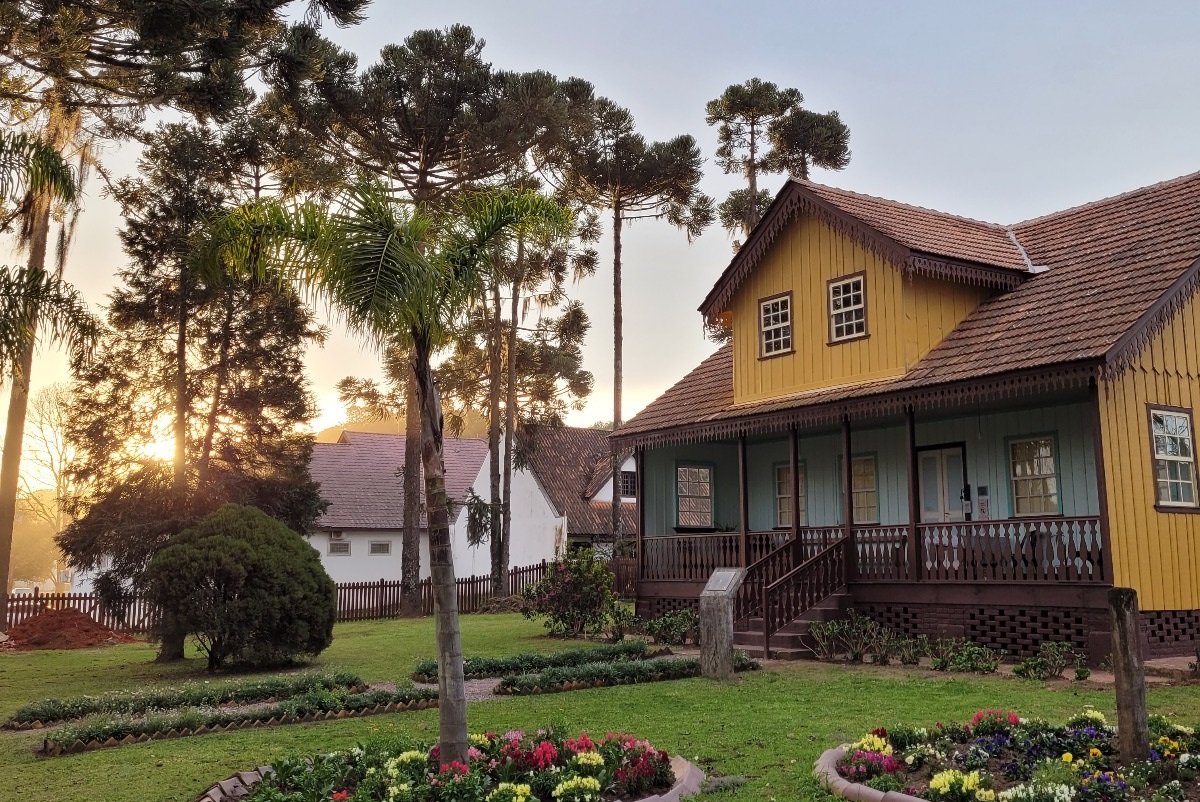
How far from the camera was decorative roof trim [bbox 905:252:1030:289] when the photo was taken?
17.7 m

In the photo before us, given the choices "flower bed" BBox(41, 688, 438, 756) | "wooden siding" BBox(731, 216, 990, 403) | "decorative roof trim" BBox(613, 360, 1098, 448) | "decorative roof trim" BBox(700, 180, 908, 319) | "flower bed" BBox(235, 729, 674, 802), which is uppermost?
"decorative roof trim" BBox(700, 180, 908, 319)

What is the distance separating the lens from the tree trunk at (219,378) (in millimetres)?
28000

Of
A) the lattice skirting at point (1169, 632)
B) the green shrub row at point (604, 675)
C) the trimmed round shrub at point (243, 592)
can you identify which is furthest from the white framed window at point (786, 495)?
the trimmed round shrub at point (243, 592)

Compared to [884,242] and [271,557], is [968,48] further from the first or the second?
[271,557]

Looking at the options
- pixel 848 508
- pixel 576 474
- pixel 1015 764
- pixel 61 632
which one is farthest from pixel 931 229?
pixel 576 474

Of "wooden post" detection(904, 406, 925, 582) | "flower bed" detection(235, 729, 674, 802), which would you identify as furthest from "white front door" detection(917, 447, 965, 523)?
"flower bed" detection(235, 729, 674, 802)

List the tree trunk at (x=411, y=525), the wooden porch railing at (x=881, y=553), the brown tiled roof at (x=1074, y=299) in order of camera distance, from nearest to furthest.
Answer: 1. the brown tiled roof at (x=1074, y=299)
2. the wooden porch railing at (x=881, y=553)
3. the tree trunk at (x=411, y=525)

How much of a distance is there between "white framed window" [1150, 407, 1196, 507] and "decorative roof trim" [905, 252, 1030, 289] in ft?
12.5

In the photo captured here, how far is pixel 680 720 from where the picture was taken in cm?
1079

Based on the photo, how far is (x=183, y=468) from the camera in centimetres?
2712

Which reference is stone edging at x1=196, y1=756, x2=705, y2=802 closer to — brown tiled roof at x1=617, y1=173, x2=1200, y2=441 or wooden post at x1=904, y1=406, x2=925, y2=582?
brown tiled roof at x1=617, y1=173, x2=1200, y2=441

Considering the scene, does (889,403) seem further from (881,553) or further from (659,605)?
(659,605)

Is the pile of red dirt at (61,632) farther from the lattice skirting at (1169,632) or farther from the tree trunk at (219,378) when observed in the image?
the lattice skirting at (1169,632)

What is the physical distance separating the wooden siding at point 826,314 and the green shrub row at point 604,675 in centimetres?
650
